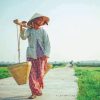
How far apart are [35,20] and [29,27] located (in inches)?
8.6

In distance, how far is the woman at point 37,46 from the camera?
8.31m

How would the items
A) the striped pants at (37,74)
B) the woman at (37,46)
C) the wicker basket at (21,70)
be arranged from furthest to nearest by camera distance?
the woman at (37,46)
the striped pants at (37,74)
the wicker basket at (21,70)

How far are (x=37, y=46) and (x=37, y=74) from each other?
0.66 meters

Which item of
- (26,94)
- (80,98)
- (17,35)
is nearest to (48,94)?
(26,94)

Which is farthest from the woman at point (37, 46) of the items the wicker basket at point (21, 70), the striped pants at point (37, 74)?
the wicker basket at point (21, 70)

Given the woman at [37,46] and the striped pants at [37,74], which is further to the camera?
the woman at [37,46]

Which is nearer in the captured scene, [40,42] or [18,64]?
[18,64]

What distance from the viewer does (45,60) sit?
8.60 m

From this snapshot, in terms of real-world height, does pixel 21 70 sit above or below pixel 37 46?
below

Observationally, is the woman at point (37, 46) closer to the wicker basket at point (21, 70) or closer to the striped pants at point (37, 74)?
the striped pants at point (37, 74)

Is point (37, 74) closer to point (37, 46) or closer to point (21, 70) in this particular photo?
point (37, 46)

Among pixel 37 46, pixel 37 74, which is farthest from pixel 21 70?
pixel 37 46

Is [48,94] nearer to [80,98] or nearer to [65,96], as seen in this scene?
[65,96]

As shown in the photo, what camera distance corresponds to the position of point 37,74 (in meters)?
8.42
